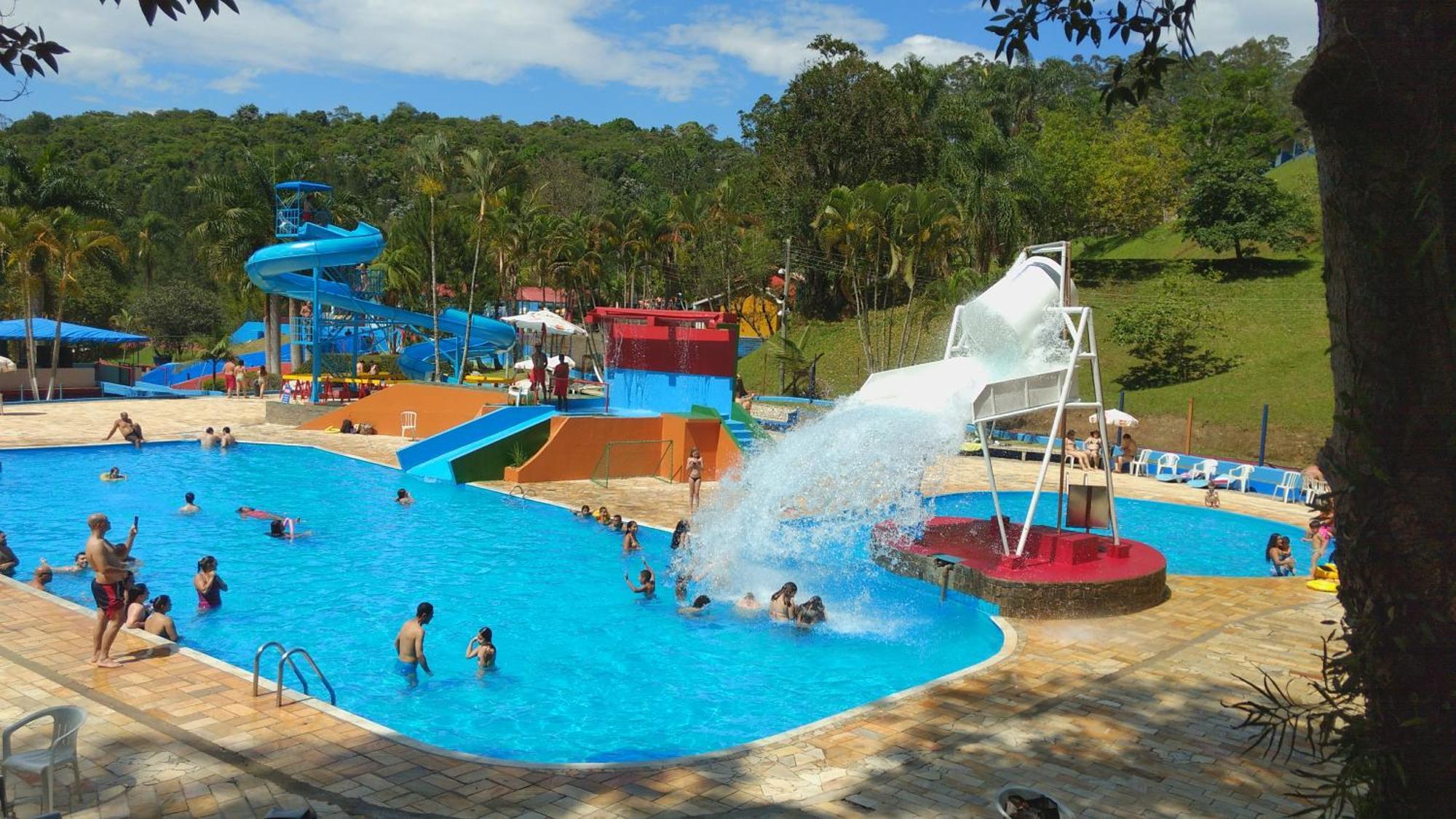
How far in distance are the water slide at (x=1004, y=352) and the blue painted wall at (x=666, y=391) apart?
1171cm

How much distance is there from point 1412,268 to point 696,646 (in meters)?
10.6

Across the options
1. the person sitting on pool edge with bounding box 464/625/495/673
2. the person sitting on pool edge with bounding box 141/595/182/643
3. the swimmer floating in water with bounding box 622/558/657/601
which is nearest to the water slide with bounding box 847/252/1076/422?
the swimmer floating in water with bounding box 622/558/657/601

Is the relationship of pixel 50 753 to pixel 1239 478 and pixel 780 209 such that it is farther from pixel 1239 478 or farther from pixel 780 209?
pixel 780 209

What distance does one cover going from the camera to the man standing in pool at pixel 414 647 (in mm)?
11320

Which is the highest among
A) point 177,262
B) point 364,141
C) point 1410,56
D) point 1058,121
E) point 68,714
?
point 364,141

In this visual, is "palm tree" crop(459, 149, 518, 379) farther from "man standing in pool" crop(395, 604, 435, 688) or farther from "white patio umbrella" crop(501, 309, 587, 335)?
"man standing in pool" crop(395, 604, 435, 688)

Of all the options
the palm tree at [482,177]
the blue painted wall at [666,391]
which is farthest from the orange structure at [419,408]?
the palm tree at [482,177]

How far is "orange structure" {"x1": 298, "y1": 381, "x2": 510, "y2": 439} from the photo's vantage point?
27734mm

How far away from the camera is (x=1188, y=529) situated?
2123 cm

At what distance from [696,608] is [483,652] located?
3.39 m

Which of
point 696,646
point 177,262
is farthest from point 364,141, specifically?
point 696,646

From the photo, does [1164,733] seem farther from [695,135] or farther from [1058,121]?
[695,135]

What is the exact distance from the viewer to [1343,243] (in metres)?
3.60

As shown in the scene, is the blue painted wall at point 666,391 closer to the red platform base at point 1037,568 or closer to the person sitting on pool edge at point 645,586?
the red platform base at point 1037,568
